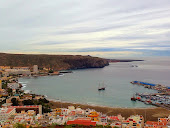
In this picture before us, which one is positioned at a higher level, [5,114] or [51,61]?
[51,61]

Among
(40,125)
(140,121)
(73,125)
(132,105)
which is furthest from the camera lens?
(132,105)

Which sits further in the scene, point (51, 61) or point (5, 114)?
point (51, 61)

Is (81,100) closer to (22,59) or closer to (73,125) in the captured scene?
(73,125)

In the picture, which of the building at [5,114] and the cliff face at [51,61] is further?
the cliff face at [51,61]

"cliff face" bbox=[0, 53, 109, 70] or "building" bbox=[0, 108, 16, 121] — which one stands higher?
"cliff face" bbox=[0, 53, 109, 70]

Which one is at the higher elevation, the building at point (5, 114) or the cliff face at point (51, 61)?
the cliff face at point (51, 61)

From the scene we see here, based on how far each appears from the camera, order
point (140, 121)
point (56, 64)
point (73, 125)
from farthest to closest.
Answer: point (56, 64) → point (140, 121) → point (73, 125)

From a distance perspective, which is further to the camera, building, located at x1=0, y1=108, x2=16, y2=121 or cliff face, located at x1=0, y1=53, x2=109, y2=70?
cliff face, located at x1=0, y1=53, x2=109, y2=70

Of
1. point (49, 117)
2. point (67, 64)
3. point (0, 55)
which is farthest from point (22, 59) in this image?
point (49, 117)
